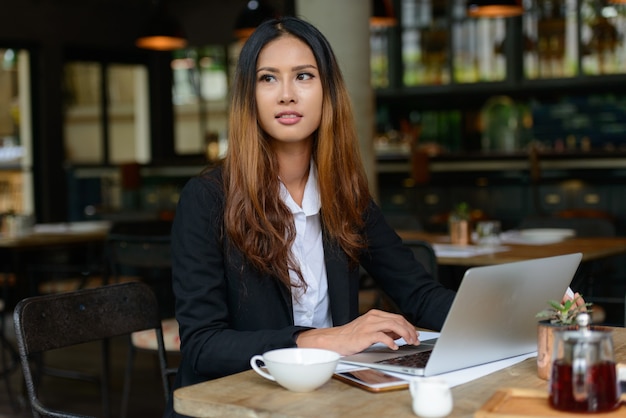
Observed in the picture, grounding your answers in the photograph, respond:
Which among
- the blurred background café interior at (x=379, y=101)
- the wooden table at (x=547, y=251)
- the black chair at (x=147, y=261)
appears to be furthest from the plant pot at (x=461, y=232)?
the blurred background café interior at (x=379, y=101)

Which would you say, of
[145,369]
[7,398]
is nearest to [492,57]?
[145,369]

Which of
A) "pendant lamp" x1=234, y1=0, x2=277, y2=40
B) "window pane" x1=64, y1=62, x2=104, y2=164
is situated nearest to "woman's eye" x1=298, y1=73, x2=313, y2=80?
"pendant lamp" x1=234, y1=0, x2=277, y2=40

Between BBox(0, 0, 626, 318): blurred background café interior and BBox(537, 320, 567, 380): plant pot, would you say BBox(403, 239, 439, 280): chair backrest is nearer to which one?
BBox(537, 320, 567, 380): plant pot

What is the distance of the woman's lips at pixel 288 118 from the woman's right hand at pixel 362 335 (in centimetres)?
46

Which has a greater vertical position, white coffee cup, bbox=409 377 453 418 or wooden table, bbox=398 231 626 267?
white coffee cup, bbox=409 377 453 418

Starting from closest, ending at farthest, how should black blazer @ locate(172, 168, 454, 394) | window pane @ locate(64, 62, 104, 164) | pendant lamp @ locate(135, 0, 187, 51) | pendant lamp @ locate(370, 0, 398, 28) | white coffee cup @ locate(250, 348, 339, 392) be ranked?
white coffee cup @ locate(250, 348, 339, 392), black blazer @ locate(172, 168, 454, 394), pendant lamp @ locate(370, 0, 398, 28), pendant lamp @ locate(135, 0, 187, 51), window pane @ locate(64, 62, 104, 164)

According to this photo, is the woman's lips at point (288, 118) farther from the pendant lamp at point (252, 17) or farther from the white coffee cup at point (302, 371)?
the pendant lamp at point (252, 17)

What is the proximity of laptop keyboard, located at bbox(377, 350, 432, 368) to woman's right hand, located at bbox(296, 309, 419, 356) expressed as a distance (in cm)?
2

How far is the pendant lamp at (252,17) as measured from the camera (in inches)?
353

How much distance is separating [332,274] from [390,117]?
11.0 metres

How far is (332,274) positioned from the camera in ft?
7.32

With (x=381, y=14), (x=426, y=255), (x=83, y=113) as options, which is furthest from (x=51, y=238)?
(x=83, y=113)

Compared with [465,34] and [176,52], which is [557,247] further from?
[176,52]

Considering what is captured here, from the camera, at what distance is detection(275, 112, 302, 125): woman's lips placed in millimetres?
2086
